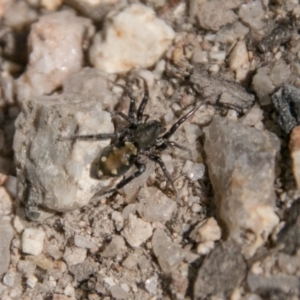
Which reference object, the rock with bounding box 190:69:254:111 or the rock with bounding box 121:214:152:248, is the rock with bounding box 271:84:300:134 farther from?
the rock with bounding box 121:214:152:248

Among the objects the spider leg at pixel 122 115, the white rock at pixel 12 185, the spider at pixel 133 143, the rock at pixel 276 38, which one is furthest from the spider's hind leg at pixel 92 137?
the rock at pixel 276 38

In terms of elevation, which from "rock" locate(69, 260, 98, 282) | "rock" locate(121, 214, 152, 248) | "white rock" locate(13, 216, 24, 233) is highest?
"rock" locate(121, 214, 152, 248)

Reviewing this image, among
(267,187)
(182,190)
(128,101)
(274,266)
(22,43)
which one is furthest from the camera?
(22,43)

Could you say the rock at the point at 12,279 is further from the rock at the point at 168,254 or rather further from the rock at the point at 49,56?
the rock at the point at 49,56

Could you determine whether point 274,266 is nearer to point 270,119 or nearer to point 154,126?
point 270,119

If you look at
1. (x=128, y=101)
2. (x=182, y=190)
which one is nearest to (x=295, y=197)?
(x=182, y=190)

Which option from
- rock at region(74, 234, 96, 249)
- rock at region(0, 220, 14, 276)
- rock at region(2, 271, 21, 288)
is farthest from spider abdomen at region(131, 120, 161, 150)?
rock at region(2, 271, 21, 288)

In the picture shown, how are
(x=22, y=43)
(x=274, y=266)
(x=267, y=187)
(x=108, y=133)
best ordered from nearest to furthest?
(x=274, y=266)
(x=267, y=187)
(x=108, y=133)
(x=22, y=43)
